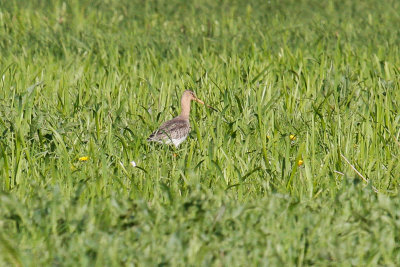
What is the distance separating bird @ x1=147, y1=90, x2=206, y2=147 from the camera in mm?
5454

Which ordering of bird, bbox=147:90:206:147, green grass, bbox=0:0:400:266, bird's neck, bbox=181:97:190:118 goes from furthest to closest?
bird's neck, bbox=181:97:190:118 → bird, bbox=147:90:206:147 → green grass, bbox=0:0:400:266

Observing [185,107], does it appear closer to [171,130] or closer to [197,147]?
[171,130]

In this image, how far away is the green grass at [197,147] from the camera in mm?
3439

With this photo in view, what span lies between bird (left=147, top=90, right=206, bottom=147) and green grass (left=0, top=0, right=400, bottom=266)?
9cm

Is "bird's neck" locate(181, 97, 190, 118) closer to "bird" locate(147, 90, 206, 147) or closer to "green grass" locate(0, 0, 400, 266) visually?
"bird" locate(147, 90, 206, 147)

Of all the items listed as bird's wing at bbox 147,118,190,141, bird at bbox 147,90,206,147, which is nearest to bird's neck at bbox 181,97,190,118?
bird at bbox 147,90,206,147

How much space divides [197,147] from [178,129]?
38 centimetres

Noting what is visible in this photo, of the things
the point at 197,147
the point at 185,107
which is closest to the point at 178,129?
the point at 197,147

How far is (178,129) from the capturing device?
5738 mm

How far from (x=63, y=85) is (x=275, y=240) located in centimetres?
380

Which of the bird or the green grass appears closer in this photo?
the green grass

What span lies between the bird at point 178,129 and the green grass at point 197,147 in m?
0.09

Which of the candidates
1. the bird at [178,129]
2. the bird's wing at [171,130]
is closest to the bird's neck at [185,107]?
the bird at [178,129]

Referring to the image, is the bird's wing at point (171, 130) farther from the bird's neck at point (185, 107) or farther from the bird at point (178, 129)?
the bird's neck at point (185, 107)
